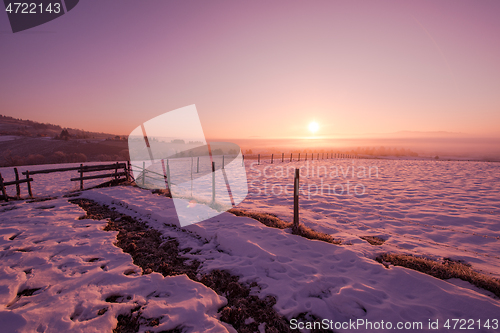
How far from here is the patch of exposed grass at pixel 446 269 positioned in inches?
131

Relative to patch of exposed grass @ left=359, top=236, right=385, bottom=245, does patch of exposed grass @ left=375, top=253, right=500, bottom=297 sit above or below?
above

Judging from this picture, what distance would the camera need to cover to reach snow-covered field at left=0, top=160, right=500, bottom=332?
278cm

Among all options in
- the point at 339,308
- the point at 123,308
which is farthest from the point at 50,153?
the point at 339,308

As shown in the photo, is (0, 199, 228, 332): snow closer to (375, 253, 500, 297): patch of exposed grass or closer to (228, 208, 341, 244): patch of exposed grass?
(228, 208, 341, 244): patch of exposed grass

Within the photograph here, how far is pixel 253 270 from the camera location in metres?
4.02

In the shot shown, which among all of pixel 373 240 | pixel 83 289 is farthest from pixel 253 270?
pixel 373 240

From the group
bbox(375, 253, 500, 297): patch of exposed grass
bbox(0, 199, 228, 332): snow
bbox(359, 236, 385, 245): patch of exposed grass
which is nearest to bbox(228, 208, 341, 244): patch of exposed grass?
bbox(359, 236, 385, 245): patch of exposed grass

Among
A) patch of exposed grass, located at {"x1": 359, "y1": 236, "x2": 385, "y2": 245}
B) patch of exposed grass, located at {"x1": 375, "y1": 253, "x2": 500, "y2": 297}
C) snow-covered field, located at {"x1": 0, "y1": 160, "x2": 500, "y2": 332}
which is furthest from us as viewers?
patch of exposed grass, located at {"x1": 359, "y1": 236, "x2": 385, "y2": 245}

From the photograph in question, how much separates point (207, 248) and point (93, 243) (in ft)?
9.76

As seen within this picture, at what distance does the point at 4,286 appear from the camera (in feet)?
10.7

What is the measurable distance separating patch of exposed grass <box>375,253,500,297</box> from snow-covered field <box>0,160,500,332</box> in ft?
0.67

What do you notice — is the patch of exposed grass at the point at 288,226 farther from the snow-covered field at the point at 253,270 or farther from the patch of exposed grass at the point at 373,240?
the patch of exposed grass at the point at 373,240

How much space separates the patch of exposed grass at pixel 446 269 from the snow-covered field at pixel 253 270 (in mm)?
205

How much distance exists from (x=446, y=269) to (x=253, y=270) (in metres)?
3.77
